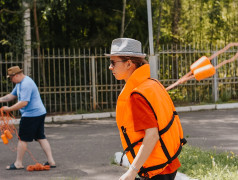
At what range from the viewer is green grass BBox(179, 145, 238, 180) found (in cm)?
516

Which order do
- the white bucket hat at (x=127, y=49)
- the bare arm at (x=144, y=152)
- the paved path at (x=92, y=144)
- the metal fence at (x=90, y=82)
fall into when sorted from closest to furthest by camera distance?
the bare arm at (x=144, y=152) → the white bucket hat at (x=127, y=49) → the paved path at (x=92, y=144) → the metal fence at (x=90, y=82)

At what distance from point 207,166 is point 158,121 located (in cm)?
308

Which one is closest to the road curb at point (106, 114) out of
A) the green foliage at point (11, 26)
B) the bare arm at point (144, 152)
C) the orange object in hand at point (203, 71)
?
the green foliage at point (11, 26)

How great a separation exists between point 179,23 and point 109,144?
13759mm

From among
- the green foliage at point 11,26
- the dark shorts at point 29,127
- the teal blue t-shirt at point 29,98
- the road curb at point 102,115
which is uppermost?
the green foliage at point 11,26

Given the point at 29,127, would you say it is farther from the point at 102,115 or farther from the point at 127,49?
the point at 102,115

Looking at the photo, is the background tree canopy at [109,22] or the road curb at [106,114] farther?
the background tree canopy at [109,22]

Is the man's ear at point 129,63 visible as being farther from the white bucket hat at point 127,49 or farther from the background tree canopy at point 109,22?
the background tree canopy at point 109,22

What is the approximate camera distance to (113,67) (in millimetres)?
3121

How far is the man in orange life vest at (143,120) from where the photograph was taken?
112 inches

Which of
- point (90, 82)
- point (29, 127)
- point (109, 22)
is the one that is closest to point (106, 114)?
point (90, 82)

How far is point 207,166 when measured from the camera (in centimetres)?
573

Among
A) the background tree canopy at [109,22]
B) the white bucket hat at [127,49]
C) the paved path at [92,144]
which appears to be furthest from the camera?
the background tree canopy at [109,22]

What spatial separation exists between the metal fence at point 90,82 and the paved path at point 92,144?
2.22 meters
